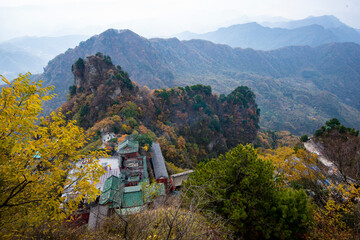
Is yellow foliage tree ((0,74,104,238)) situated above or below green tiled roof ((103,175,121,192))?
above

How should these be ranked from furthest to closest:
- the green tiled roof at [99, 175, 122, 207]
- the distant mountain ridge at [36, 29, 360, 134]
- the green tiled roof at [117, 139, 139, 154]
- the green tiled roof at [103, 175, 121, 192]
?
the distant mountain ridge at [36, 29, 360, 134], the green tiled roof at [117, 139, 139, 154], the green tiled roof at [103, 175, 121, 192], the green tiled roof at [99, 175, 122, 207]

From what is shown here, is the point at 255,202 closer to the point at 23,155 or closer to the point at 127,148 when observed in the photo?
the point at 23,155

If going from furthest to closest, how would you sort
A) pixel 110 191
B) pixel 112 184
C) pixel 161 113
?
pixel 161 113 < pixel 112 184 < pixel 110 191

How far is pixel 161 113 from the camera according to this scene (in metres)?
45.8

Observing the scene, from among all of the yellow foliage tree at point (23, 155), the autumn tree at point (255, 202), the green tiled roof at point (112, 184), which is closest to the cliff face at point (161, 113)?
the green tiled roof at point (112, 184)

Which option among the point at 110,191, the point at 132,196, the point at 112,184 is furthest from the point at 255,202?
the point at 112,184

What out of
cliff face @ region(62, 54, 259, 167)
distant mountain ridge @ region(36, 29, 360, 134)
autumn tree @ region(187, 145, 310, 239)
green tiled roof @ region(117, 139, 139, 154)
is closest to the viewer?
autumn tree @ region(187, 145, 310, 239)

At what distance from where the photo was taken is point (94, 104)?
38.3 meters

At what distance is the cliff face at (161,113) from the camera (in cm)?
3568

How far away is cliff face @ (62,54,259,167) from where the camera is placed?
3568 cm

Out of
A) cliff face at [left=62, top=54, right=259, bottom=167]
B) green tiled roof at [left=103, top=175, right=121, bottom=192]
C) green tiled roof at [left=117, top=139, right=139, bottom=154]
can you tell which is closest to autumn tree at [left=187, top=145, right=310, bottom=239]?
green tiled roof at [left=103, top=175, right=121, bottom=192]

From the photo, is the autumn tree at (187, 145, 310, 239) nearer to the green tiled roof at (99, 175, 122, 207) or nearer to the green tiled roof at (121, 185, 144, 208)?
the green tiled roof at (121, 185, 144, 208)

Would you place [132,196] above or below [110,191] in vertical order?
below

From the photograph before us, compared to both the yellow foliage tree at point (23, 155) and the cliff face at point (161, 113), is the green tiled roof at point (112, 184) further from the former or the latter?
the yellow foliage tree at point (23, 155)
